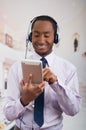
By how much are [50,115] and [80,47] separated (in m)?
0.86

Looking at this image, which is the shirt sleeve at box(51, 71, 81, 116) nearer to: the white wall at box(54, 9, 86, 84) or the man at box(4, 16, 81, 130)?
the man at box(4, 16, 81, 130)

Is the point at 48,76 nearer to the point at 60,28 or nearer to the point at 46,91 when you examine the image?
the point at 46,91

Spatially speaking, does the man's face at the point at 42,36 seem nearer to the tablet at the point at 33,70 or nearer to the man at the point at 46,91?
the man at the point at 46,91

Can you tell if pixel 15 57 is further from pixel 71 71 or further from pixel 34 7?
pixel 71 71

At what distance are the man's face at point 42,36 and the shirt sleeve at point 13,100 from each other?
18cm

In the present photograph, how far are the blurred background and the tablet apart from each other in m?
0.79

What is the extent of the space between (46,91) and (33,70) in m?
0.21

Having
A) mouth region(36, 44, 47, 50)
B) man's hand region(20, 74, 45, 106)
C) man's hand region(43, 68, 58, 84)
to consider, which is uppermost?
mouth region(36, 44, 47, 50)

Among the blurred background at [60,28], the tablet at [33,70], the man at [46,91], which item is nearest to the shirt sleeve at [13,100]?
the man at [46,91]

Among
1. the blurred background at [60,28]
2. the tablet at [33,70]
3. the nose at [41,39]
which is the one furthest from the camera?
the blurred background at [60,28]

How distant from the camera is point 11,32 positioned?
1.86 metres

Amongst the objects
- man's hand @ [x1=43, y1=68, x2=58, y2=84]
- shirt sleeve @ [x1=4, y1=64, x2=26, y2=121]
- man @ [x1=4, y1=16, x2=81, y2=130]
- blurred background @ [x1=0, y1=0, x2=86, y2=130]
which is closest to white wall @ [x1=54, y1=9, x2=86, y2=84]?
blurred background @ [x1=0, y1=0, x2=86, y2=130]

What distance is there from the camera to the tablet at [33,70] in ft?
3.33

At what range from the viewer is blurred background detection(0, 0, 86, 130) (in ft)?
6.08
